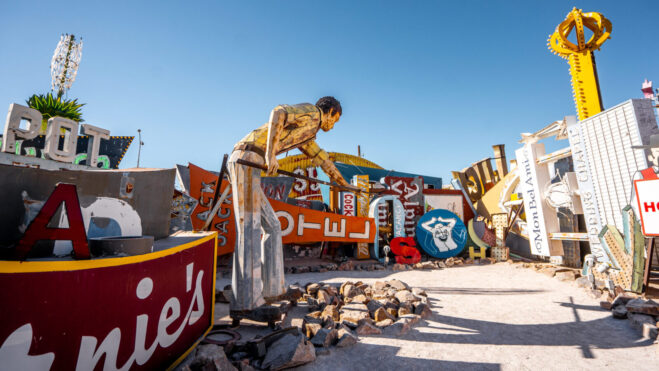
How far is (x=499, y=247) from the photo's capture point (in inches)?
364

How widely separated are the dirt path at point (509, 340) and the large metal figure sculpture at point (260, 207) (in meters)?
1.04

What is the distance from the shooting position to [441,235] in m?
9.35

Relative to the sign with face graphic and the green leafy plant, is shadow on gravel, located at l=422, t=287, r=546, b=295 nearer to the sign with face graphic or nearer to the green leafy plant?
the sign with face graphic

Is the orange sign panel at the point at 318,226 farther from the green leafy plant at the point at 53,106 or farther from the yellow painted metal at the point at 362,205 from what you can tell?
the green leafy plant at the point at 53,106

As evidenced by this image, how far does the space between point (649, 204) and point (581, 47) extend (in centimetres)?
602

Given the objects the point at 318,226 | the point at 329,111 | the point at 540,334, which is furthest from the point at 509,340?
the point at 318,226

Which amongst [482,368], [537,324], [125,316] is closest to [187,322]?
[125,316]

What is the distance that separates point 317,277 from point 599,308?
4582 mm

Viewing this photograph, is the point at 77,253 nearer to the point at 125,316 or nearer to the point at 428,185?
the point at 125,316

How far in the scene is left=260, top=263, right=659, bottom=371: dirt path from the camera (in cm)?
236

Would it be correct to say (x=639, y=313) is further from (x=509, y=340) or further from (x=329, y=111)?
(x=329, y=111)

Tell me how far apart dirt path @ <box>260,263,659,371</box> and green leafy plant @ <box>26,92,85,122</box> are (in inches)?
776

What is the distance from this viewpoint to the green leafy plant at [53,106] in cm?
1529

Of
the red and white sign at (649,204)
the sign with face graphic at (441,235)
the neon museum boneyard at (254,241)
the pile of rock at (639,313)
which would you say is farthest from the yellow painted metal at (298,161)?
the pile of rock at (639,313)
